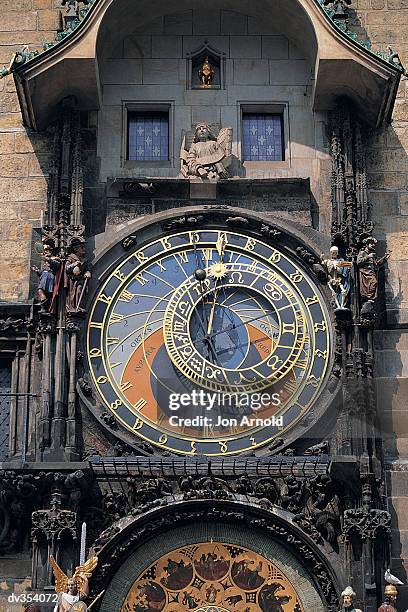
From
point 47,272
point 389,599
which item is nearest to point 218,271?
point 47,272

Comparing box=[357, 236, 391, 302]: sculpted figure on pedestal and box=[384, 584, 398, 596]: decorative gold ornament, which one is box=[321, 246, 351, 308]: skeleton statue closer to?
box=[357, 236, 391, 302]: sculpted figure on pedestal

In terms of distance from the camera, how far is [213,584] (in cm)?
1638

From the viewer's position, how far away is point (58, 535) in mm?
16109

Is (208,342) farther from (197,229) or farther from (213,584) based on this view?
(213,584)

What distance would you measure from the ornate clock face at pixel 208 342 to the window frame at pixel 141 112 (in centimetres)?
103

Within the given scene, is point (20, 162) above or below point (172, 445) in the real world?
above

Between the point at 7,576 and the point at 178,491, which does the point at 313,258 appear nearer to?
the point at 178,491

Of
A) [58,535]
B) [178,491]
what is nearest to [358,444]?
[178,491]

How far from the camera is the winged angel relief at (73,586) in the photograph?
1556 cm

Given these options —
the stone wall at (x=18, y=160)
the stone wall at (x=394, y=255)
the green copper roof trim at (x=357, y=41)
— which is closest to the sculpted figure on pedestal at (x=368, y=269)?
the stone wall at (x=394, y=255)

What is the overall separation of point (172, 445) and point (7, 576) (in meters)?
2.05

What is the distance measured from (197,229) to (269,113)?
1.85 metres

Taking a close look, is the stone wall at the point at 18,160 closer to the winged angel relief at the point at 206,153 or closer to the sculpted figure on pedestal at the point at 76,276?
the sculpted figure on pedestal at the point at 76,276

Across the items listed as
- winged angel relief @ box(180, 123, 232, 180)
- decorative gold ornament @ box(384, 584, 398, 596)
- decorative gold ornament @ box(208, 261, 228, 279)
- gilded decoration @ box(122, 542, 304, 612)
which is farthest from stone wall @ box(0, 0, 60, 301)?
decorative gold ornament @ box(384, 584, 398, 596)
